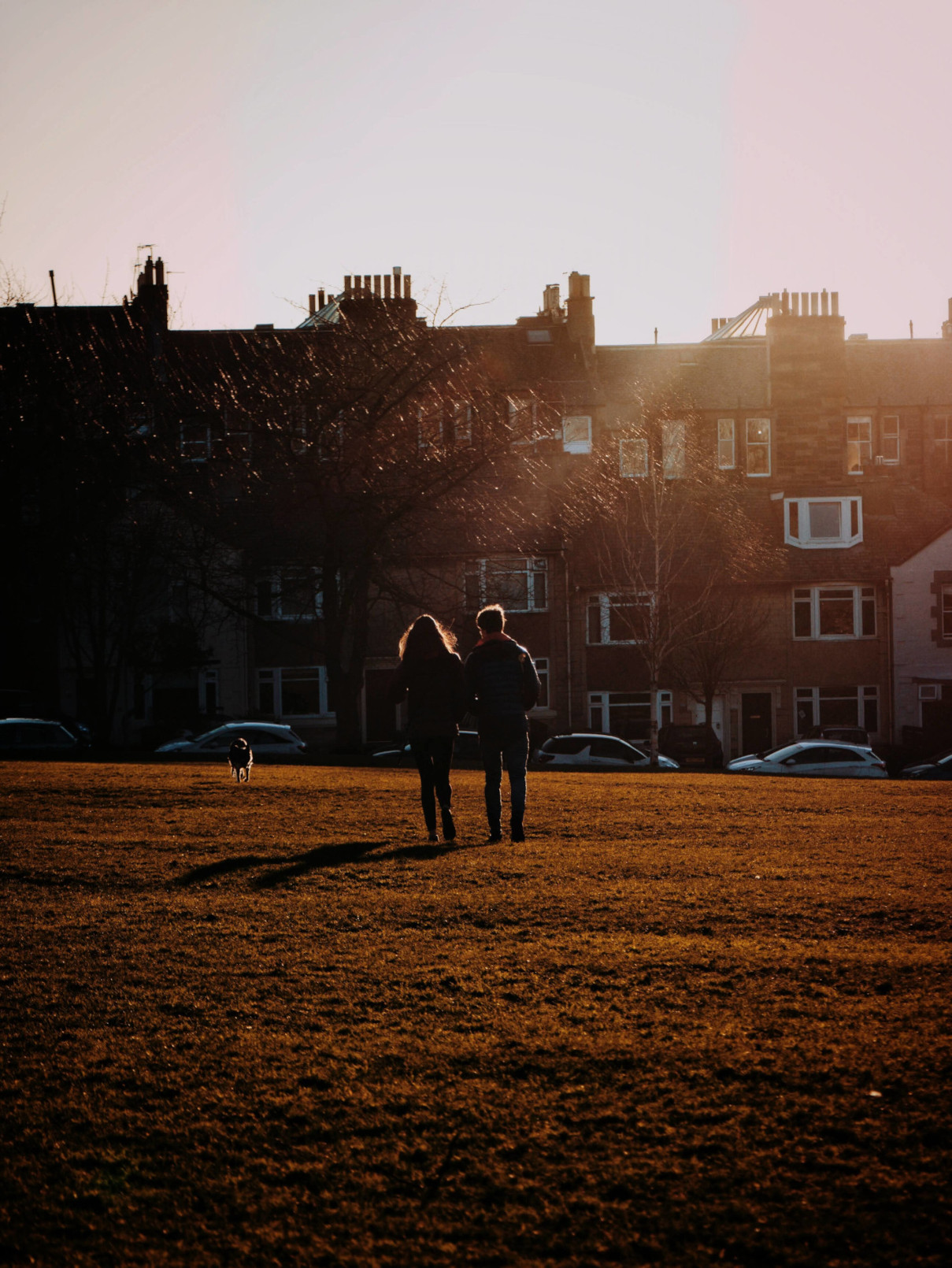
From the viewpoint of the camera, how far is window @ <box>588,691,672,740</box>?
4734 centimetres

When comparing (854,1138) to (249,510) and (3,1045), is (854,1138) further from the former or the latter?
(249,510)

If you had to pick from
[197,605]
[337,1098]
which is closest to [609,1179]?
[337,1098]

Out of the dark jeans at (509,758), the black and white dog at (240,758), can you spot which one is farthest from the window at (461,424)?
the dark jeans at (509,758)

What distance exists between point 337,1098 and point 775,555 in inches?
1767

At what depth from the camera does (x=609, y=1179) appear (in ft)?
12.3

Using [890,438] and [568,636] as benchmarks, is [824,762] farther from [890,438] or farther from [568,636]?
[890,438]

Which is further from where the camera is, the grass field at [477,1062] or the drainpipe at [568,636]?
the drainpipe at [568,636]

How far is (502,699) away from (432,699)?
A: 0.62m

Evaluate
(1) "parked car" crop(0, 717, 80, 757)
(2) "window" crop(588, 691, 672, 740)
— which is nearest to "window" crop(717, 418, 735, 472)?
(2) "window" crop(588, 691, 672, 740)

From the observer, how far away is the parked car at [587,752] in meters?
34.9

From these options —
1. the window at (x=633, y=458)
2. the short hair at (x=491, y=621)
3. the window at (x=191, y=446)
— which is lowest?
the short hair at (x=491, y=621)

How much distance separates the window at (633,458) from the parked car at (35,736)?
69.4ft

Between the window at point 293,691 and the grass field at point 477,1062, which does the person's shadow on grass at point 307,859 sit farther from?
the window at point 293,691

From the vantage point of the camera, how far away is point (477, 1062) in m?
4.80
